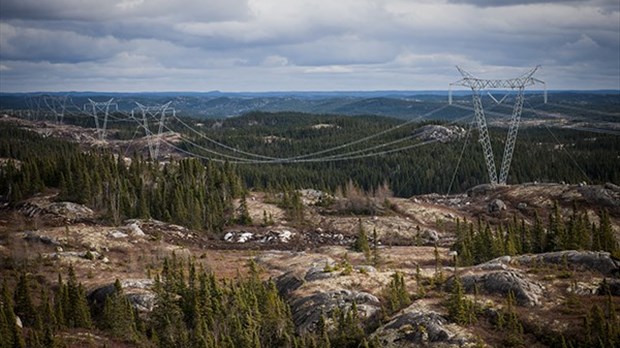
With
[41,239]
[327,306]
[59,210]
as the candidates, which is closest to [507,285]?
[327,306]

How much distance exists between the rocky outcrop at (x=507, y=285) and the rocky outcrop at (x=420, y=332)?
24.9 ft

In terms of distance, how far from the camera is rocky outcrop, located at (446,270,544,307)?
54.7 meters

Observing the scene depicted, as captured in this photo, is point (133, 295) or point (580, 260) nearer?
point (580, 260)

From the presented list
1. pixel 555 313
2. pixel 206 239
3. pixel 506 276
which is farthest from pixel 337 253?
pixel 555 313

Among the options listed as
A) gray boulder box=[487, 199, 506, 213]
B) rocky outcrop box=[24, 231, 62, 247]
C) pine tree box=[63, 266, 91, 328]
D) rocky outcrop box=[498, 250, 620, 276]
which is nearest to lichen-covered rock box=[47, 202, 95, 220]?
rocky outcrop box=[24, 231, 62, 247]

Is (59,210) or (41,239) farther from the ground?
(59,210)

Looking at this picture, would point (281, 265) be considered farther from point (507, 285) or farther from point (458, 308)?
point (458, 308)

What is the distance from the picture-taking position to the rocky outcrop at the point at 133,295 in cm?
6241

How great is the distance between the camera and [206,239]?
344 feet

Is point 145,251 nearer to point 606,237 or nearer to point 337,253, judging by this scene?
point 337,253

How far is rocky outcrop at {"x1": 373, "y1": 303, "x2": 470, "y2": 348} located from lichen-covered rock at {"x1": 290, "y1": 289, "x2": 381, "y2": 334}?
4.08 metres

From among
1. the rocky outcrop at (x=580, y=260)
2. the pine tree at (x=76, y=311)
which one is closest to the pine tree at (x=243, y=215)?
the pine tree at (x=76, y=311)

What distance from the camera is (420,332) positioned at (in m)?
49.1

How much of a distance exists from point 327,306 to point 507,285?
1783cm
